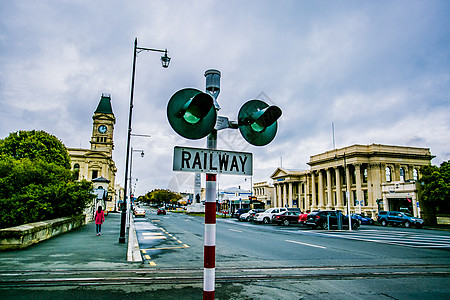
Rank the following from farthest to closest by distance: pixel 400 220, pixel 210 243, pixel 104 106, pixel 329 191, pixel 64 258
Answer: pixel 104 106
pixel 329 191
pixel 400 220
pixel 64 258
pixel 210 243

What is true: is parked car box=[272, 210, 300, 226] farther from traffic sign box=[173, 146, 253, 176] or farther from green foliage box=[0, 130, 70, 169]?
traffic sign box=[173, 146, 253, 176]

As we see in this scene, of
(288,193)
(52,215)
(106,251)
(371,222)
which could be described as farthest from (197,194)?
(106,251)

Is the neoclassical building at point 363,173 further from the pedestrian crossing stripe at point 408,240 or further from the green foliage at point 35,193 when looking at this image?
the green foliage at point 35,193

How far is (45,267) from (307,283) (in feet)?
23.4

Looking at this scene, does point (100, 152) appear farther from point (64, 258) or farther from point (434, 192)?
point (64, 258)

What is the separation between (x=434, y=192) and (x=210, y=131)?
43.3 meters

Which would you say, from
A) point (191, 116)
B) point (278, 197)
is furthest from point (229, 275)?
point (278, 197)

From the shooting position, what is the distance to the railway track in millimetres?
7312

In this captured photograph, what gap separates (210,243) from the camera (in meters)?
3.32

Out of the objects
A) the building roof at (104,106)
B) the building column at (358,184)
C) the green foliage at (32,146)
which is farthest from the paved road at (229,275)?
the building roof at (104,106)

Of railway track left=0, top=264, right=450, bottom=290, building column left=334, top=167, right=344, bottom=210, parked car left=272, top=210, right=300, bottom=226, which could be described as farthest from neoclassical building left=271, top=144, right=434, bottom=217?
railway track left=0, top=264, right=450, bottom=290

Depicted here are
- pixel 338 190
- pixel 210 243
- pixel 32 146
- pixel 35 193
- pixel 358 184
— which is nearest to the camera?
pixel 210 243

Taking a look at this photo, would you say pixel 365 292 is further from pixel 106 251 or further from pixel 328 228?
pixel 328 228

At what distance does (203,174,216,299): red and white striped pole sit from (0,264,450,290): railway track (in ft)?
15.2
